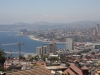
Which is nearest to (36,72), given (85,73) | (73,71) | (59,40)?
(85,73)

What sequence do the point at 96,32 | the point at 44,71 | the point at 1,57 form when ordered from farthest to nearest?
the point at 96,32
the point at 1,57
the point at 44,71

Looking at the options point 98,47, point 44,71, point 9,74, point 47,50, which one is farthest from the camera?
point 98,47

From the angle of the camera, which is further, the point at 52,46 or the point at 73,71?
the point at 52,46

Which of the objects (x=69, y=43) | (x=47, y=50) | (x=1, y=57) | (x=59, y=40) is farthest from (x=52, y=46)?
(x=1, y=57)

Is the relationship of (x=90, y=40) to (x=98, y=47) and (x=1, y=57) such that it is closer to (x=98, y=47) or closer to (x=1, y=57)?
(x=98, y=47)

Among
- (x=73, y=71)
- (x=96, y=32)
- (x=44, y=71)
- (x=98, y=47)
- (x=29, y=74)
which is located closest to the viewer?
(x=29, y=74)

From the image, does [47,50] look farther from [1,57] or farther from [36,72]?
[36,72]

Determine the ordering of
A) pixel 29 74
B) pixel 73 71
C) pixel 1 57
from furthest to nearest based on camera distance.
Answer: pixel 1 57 < pixel 73 71 < pixel 29 74

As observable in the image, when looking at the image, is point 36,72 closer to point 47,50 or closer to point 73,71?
point 73,71

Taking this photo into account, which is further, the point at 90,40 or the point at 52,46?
the point at 90,40
